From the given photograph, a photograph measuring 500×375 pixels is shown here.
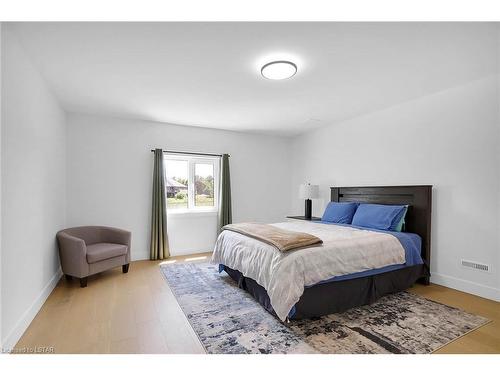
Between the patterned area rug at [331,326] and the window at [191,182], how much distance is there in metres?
2.18

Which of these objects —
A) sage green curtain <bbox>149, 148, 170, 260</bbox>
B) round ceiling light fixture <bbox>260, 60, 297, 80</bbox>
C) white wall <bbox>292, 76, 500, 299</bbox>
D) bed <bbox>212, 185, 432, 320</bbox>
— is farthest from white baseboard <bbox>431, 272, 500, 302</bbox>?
sage green curtain <bbox>149, 148, 170, 260</bbox>

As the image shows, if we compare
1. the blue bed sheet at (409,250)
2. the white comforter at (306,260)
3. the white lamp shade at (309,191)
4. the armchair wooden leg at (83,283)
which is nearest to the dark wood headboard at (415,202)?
the blue bed sheet at (409,250)

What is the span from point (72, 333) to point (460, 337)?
10.3 ft

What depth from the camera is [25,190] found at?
218 centimetres

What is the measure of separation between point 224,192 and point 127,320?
9.46 feet

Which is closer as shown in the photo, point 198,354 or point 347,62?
point 198,354

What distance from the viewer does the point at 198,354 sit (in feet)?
5.82

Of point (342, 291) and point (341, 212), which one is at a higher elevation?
point (341, 212)

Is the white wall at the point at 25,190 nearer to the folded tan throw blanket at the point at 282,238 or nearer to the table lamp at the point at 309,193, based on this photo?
the folded tan throw blanket at the point at 282,238

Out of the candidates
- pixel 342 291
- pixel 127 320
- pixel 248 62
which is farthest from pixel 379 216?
pixel 127 320

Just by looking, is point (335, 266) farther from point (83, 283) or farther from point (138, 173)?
point (138, 173)

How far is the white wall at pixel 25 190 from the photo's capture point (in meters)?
1.83
